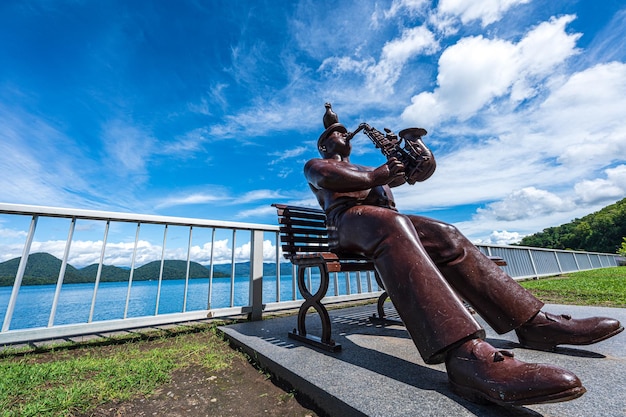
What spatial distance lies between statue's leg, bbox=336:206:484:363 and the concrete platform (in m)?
0.20

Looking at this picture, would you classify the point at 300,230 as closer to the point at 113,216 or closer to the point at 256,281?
the point at 256,281

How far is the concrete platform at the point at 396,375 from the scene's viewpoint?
103 cm

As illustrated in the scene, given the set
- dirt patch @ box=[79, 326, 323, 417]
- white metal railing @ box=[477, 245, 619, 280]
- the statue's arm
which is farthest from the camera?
white metal railing @ box=[477, 245, 619, 280]

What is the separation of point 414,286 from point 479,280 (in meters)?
0.53

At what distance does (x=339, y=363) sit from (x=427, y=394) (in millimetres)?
591

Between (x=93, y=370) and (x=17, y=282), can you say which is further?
(x=17, y=282)

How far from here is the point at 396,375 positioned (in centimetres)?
142

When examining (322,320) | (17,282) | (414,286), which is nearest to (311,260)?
(322,320)

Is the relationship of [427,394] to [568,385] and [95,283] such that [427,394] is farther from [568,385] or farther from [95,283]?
[95,283]

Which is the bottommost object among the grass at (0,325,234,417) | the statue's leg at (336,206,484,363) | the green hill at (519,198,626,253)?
the grass at (0,325,234,417)

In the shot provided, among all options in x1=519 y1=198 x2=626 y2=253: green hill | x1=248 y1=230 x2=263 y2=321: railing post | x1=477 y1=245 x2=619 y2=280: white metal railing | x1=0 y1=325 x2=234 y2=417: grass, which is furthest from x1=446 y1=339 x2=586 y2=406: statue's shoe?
x1=519 y1=198 x2=626 y2=253: green hill

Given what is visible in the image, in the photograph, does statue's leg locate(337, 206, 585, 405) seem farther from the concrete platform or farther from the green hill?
the green hill

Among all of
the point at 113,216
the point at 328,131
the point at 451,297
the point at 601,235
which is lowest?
the point at 451,297

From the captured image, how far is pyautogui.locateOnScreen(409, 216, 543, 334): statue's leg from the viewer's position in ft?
4.62
